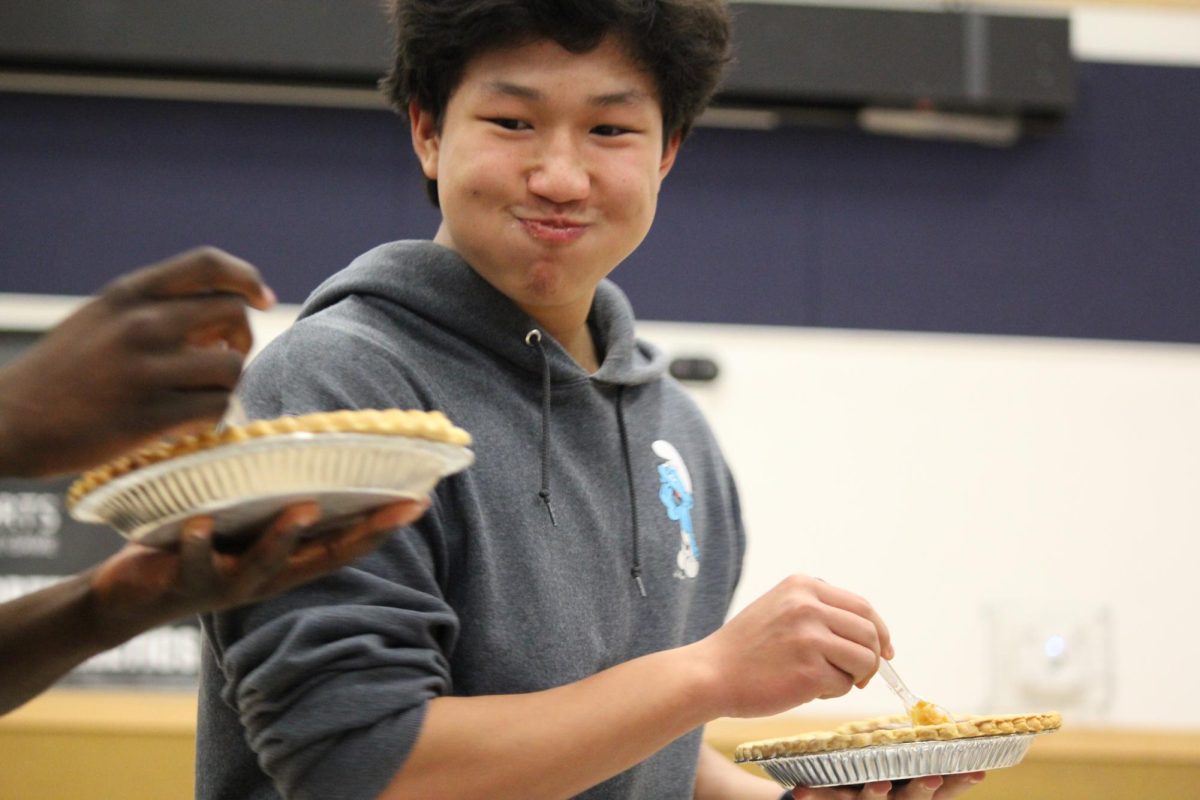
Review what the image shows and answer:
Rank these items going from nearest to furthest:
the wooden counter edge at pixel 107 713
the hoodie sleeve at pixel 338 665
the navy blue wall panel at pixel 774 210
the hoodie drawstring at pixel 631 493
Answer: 1. the hoodie sleeve at pixel 338 665
2. the hoodie drawstring at pixel 631 493
3. the wooden counter edge at pixel 107 713
4. the navy blue wall panel at pixel 774 210

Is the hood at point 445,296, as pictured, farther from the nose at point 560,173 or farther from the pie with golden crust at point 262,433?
the pie with golden crust at point 262,433

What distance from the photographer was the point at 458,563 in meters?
1.19

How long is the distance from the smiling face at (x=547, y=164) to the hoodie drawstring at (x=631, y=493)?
0.50 feet

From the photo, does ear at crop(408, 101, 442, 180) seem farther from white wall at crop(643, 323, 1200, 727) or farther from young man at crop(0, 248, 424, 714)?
white wall at crop(643, 323, 1200, 727)

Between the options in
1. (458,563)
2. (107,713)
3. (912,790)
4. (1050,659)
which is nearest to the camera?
(458,563)

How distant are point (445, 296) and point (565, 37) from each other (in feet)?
0.84

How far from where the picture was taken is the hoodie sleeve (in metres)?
1.04

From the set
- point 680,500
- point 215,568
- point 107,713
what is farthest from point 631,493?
point 107,713

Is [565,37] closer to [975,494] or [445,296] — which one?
[445,296]

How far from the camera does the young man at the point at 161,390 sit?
782 mm

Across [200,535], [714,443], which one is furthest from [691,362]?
[200,535]

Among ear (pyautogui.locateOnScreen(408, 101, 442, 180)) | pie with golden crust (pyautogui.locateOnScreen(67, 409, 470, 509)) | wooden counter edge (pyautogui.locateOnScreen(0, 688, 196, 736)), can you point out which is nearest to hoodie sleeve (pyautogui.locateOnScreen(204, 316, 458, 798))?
pie with golden crust (pyautogui.locateOnScreen(67, 409, 470, 509))

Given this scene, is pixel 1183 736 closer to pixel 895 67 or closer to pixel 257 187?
pixel 895 67

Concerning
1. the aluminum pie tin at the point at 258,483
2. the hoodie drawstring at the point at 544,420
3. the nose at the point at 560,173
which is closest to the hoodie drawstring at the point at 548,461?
the hoodie drawstring at the point at 544,420
